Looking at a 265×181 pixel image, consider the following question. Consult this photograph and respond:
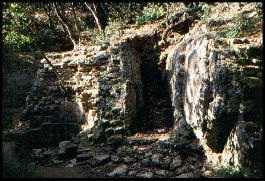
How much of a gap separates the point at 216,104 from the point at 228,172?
5.12ft

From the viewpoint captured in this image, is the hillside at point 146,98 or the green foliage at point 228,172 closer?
the green foliage at point 228,172

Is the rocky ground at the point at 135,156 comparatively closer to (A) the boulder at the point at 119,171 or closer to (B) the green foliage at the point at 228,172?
(A) the boulder at the point at 119,171

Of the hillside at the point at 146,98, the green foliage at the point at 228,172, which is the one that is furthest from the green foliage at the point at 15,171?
the green foliage at the point at 228,172

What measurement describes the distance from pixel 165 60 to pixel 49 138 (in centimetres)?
495

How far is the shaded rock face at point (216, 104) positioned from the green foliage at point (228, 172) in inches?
5.2

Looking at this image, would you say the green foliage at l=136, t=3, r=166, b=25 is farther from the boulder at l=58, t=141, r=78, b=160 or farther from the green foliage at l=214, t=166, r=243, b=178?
the green foliage at l=214, t=166, r=243, b=178

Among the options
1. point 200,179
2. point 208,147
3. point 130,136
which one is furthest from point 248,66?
point 130,136

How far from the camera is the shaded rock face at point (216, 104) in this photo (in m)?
6.78

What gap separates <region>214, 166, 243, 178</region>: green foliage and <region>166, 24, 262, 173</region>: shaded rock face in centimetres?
13

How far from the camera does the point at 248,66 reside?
7.23 m

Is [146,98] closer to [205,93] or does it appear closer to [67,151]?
[67,151]

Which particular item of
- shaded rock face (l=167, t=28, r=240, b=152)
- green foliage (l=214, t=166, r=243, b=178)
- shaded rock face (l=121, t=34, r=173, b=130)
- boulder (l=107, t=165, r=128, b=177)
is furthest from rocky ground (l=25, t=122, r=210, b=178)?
shaded rock face (l=121, t=34, r=173, b=130)

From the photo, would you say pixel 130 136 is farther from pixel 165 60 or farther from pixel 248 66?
pixel 248 66

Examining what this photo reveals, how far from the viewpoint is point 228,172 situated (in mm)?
6797
